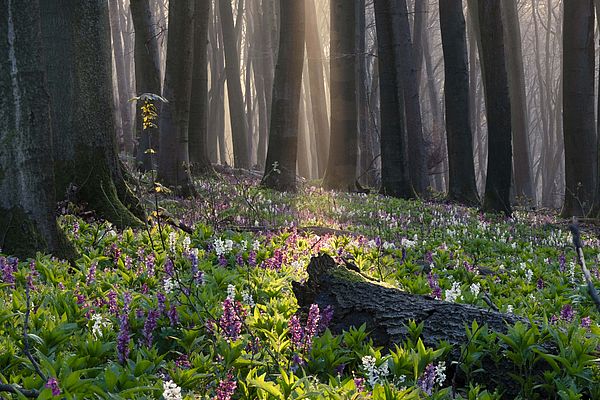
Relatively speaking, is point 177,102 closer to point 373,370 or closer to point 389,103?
point 389,103

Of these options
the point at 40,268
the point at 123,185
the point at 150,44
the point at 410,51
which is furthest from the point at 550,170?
the point at 40,268

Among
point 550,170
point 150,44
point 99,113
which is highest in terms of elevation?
point 150,44

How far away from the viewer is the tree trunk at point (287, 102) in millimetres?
15633

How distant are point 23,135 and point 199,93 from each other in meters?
11.1

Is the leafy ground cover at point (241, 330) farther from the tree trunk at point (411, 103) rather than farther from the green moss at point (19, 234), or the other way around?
the tree trunk at point (411, 103)

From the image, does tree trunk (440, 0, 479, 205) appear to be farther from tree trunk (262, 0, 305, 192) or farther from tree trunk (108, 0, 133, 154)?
tree trunk (108, 0, 133, 154)

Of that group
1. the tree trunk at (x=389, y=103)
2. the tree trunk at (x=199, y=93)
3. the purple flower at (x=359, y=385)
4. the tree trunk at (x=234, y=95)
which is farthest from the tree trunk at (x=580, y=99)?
the tree trunk at (x=234, y=95)

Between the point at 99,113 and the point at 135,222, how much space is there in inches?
61.9

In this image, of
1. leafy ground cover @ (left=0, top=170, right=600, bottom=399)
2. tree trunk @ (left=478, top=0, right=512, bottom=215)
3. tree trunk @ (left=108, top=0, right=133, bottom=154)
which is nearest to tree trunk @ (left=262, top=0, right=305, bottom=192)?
tree trunk @ (left=478, top=0, right=512, bottom=215)

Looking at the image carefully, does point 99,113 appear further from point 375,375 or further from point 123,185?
point 375,375

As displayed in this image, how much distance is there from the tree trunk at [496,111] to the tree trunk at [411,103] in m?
3.54

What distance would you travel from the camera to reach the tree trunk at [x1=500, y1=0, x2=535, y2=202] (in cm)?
2336

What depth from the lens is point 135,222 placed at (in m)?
8.20

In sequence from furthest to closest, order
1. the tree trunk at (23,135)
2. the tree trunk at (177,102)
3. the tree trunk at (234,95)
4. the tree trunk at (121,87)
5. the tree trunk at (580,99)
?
the tree trunk at (234,95) < the tree trunk at (121,87) < the tree trunk at (580,99) < the tree trunk at (177,102) < the tree trunk at (23,135)
